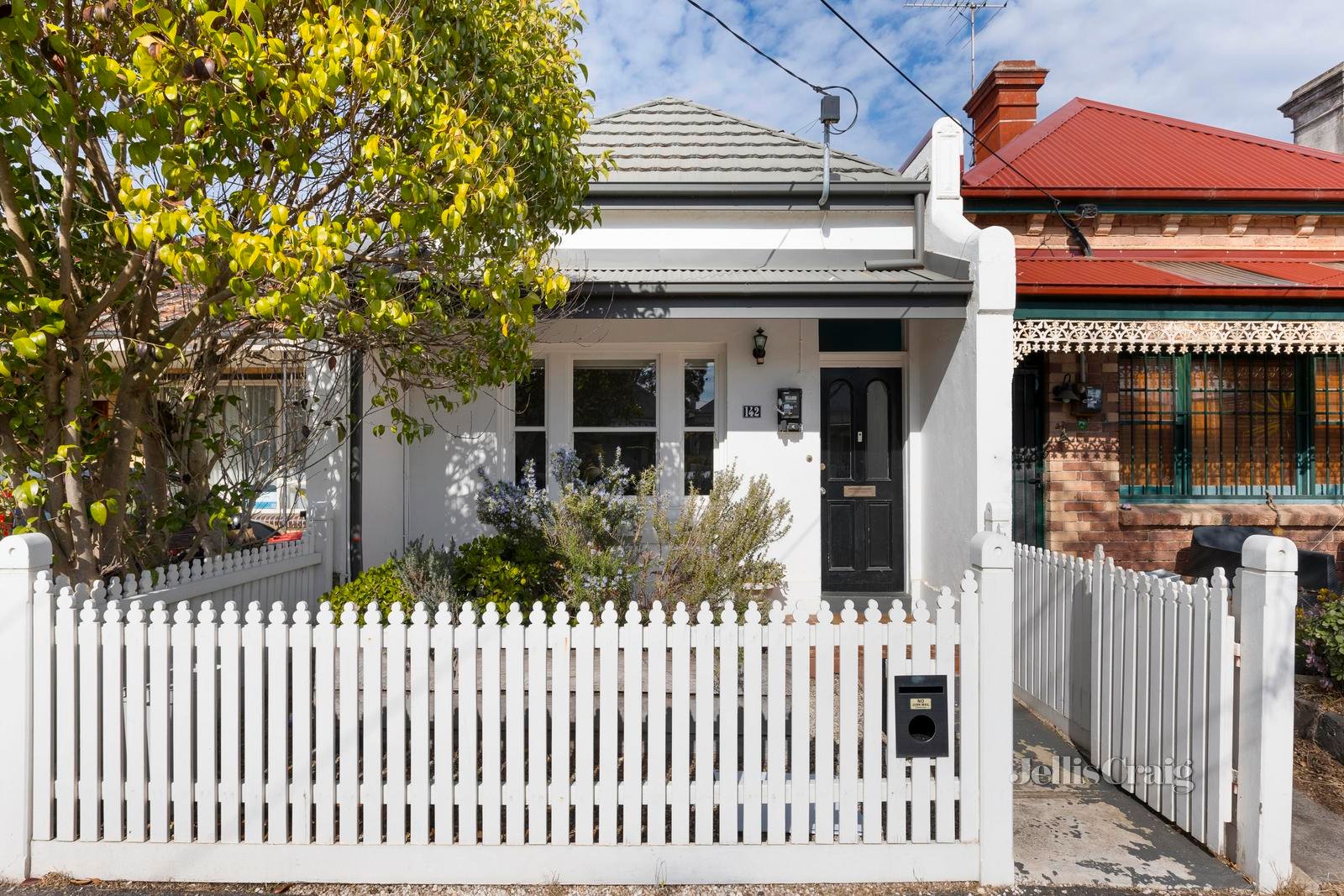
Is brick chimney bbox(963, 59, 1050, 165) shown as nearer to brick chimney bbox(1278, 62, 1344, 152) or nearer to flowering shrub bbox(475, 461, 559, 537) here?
brick chimney bbox(1278, 62, 1344, 152)

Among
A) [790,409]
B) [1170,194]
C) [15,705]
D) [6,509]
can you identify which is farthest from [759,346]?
[6,509]

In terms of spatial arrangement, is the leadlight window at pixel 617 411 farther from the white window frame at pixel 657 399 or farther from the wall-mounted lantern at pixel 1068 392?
the wall-mounted lantern at pixel 1068 392

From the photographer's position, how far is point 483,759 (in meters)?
2.96

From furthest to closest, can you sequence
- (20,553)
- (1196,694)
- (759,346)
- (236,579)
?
(759,346) < (236,579) < (1196,694) < (20,553)

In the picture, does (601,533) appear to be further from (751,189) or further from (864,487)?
(751,189)

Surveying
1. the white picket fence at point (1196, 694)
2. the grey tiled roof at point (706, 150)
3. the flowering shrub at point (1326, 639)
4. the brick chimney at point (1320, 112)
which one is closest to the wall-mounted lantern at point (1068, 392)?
the grey tiled roof at point (706, 150)

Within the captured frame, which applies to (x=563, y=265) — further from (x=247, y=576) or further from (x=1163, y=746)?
(x=1163, y=746)

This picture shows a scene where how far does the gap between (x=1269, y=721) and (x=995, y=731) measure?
1133 millimetres

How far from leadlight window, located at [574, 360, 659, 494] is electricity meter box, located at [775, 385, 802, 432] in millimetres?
1238

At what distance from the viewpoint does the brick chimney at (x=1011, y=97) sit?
30.9ft

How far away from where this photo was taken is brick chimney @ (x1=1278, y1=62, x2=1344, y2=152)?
30.6ft

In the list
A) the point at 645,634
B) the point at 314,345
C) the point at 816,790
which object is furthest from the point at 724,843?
the point at 314,345

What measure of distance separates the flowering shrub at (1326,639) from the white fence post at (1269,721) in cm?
164

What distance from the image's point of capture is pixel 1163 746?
3.45 meters
